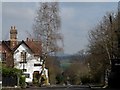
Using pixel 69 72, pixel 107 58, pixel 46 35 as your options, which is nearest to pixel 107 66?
pixel 107 58

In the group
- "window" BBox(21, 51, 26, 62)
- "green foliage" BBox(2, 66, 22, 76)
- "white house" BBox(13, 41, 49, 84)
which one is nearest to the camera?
"green foliage" BBox(2, 66, 22, 76)

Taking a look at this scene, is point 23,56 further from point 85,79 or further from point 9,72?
point 9,72

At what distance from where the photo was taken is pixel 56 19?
165 feet

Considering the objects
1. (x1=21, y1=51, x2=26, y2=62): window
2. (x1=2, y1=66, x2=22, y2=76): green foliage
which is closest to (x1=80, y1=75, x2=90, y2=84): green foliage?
(x1=21, y1=51, x2=26, y2=62): window

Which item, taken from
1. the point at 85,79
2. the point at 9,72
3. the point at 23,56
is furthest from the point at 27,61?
the point at 9,72

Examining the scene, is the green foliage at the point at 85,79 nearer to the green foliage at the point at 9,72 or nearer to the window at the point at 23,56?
the window at the point at 23,56

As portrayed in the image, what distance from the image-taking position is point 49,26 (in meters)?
50.5

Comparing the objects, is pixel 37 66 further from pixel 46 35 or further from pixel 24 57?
pixel 46 35

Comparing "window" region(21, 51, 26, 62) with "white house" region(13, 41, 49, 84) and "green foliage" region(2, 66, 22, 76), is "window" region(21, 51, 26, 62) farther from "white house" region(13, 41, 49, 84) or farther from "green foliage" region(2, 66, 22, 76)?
"green foliage" region(2, 66, 22, 76)

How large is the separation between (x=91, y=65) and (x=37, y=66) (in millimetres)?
14296

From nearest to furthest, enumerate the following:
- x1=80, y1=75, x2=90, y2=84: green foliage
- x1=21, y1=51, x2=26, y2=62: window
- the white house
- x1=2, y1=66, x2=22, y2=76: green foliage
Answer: x1=2, y1=66, x2=22, y2=76: green foliage → x1=80, y1=75, x2=90, y2=84: green foliage → the white house → x1=21, y1=51, x2=26, y2=62: window

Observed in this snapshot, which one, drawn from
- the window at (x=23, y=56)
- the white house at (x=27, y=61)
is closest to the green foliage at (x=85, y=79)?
the white house at (x=27, y=61)

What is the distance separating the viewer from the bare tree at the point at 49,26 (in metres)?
49.9

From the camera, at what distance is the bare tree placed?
164 ft
